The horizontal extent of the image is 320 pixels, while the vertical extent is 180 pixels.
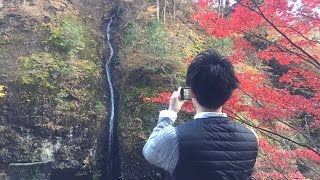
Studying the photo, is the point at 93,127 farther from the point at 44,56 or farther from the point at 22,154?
the point at 44,56

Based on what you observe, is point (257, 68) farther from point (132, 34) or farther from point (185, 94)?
point (185, 94)

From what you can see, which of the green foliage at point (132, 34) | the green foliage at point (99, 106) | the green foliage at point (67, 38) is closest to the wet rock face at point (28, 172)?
the green foliage at point (99, 106)

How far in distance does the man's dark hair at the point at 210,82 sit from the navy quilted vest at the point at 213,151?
3.6 inches

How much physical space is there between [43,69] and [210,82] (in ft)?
30.9

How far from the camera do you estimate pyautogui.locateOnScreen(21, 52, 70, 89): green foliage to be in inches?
394

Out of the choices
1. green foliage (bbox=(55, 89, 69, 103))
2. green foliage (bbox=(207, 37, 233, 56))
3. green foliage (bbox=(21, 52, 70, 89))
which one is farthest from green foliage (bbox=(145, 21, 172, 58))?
green foliage (bbox=(55, 89, 69, 103))

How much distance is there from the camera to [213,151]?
5.31 ft

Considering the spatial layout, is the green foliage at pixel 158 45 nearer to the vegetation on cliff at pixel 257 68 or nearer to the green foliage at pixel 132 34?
the vegetation on cliff at pixel 257 68

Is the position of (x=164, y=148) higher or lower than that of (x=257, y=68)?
higher

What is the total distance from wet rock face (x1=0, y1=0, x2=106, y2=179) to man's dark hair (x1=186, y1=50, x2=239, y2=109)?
26.3 feet

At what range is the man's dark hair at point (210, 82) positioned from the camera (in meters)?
1.69

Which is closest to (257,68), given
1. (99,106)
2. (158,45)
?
(158,45)

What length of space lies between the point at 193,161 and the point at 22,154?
8.27m

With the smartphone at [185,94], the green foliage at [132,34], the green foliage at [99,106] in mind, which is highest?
the green foliage at [132,34]
